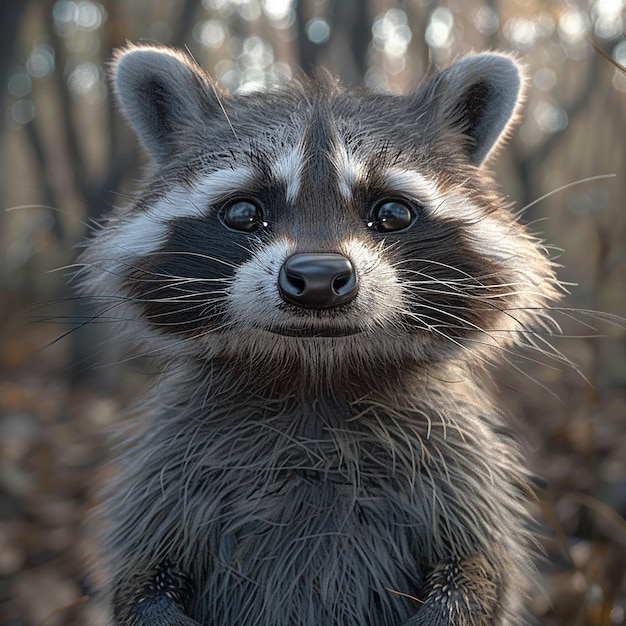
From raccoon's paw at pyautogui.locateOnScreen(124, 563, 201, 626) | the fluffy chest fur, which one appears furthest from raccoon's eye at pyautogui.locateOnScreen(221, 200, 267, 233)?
raccoon's paw at pyautogui.locateOnScreen(124, 563, 201, 626)

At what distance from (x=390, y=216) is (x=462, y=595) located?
3.76ft

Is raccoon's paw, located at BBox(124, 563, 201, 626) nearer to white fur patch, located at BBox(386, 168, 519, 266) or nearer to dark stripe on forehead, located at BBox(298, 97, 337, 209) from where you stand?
dark stripe on forehead, located at BBox(298, 97, 337, 209)

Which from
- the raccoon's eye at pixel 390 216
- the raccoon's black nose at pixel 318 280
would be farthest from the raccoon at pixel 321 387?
the raccoon's black nose at pixel 318 280

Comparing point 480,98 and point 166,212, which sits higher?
point 480,98

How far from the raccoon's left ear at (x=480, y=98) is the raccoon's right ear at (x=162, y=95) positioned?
2.65 feet

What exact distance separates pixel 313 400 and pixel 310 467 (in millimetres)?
206

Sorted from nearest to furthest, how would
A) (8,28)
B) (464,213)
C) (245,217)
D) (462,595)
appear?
(462,595), (245,217), (464,213), (8,28)

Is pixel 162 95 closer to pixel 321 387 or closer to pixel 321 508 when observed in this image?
pixel 321 387

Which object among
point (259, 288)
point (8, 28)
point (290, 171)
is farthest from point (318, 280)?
point (8, 28)

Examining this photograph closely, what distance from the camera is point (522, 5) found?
9164 millimetres

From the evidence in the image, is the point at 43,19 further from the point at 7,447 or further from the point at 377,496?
the point at 377,496

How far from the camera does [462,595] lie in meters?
2.26

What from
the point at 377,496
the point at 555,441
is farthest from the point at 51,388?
the point at 377,496

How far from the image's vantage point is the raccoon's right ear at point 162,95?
2705 millimetres
